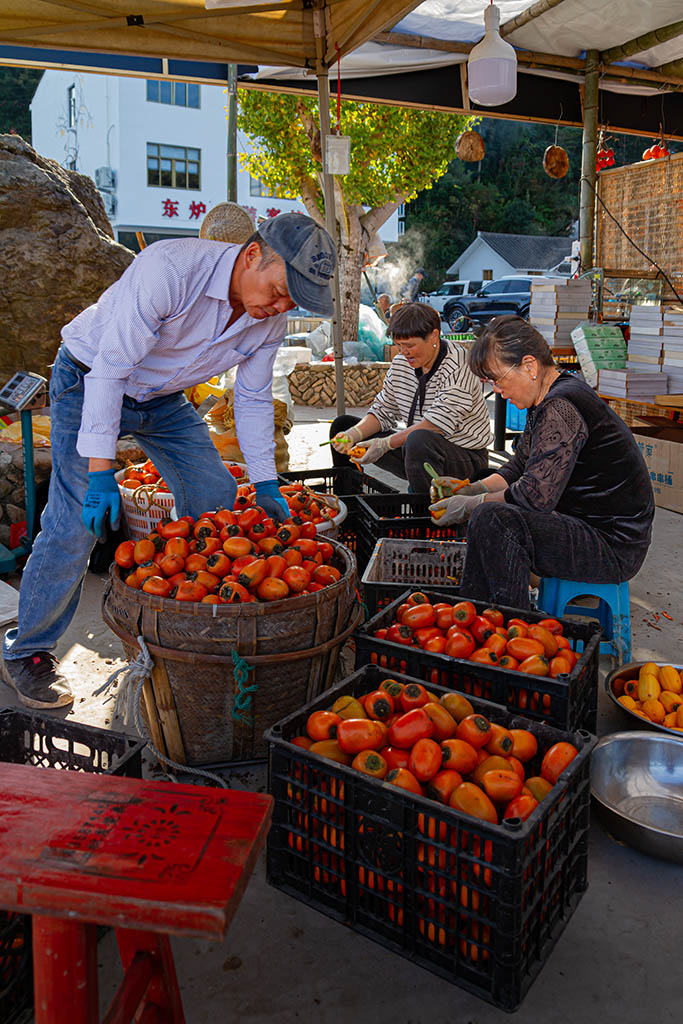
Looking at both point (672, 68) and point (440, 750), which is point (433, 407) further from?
point (672, 68)

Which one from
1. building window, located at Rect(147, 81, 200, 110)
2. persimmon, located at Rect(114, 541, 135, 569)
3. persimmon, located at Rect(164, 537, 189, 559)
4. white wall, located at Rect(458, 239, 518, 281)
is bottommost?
persimmon, located at Rect(114, 541, 135, 569)

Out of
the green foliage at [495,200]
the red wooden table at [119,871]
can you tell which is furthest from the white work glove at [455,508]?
the green foliage at [495,200]

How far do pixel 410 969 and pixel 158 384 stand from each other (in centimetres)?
208

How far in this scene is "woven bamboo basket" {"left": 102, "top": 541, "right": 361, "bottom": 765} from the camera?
2.36 meters

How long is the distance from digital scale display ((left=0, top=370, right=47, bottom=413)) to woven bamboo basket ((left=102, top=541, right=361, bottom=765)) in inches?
67.1

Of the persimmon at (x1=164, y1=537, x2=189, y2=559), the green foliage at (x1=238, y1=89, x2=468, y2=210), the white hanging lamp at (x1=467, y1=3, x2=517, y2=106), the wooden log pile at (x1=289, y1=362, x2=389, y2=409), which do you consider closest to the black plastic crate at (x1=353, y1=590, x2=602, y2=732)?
the persimmon at (x1=164, y1=537, x2=189, y2=559)

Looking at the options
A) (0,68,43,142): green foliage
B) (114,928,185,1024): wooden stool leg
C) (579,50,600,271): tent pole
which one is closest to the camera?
(114,928,185,1024): wooden stool leg

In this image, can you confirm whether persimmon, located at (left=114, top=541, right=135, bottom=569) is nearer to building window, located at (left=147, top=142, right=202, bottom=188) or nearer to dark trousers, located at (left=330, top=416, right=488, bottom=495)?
dark trousers, located at (left=330, top=416, right=488, bottom=495)

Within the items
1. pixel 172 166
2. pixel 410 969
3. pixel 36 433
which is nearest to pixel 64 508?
pixel 410 969

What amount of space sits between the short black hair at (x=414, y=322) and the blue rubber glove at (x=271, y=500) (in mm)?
1461

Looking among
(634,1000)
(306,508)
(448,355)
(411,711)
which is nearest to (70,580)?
(306,508)

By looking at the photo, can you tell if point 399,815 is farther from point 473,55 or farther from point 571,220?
point 571,220

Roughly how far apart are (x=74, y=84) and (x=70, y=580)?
32820 millimetres

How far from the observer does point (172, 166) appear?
29406 millimetres
